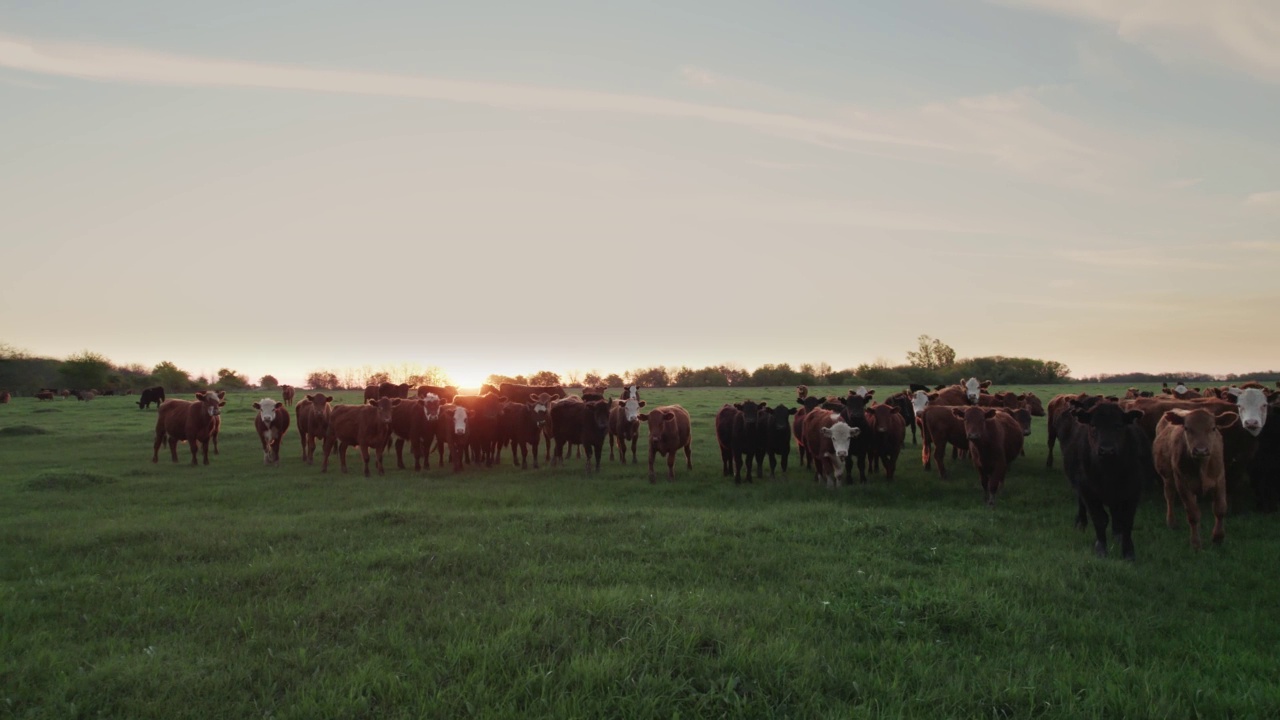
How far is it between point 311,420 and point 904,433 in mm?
15186

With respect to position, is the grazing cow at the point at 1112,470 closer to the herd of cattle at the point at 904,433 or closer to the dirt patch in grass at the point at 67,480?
the herd of cattle at the point at 904,433

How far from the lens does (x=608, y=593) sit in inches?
260

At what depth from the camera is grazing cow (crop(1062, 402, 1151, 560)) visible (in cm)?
851

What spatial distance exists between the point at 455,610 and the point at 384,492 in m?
8.09

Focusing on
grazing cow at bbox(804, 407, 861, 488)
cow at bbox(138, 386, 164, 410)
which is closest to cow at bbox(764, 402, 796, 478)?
grazing cow at bbox(804, 407, 861, 488)

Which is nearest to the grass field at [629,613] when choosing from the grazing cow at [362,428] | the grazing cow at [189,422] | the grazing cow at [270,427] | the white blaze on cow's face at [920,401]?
the grazing cow at [362,428]

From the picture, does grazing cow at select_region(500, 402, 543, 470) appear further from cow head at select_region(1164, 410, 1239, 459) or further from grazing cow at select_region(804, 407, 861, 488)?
cow head at select_region(1164, 410, 1239, 459)

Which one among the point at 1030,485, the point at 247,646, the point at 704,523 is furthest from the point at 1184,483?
the point at 247,646

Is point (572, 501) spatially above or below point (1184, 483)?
below

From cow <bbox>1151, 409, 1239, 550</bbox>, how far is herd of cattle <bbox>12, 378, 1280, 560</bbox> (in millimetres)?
17

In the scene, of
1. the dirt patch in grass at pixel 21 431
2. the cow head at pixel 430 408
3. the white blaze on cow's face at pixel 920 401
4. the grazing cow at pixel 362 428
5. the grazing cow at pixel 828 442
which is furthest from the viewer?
the dirt patch in grass at pixel 21 431

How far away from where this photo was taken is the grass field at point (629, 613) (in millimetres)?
4887

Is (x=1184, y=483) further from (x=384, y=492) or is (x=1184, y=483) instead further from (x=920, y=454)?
(x=384, y=492)

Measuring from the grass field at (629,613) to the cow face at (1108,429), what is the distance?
1.31 m
